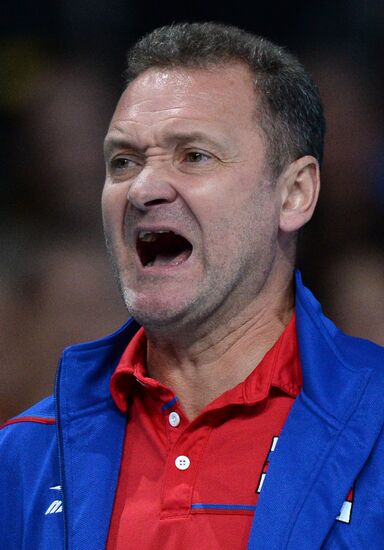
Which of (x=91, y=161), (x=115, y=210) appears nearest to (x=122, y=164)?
(x=115, y=210)

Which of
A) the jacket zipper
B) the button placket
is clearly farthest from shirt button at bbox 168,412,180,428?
the jacket zipper

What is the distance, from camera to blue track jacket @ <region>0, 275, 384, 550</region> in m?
1.56

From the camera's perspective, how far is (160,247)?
2.02m

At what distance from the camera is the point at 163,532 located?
1.66 metres

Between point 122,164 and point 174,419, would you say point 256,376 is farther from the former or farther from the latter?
point 122,164

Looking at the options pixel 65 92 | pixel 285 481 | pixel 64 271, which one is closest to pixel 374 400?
pixel 285 481

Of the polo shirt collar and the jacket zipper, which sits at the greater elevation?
the polo shirt collar

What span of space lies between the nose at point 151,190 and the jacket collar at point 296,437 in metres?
0.34

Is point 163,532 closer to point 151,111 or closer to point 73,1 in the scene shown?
point 151,111

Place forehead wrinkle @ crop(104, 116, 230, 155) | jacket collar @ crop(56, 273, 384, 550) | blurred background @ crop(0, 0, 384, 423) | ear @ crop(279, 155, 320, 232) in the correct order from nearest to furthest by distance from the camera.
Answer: jacket collar @ crop(56, 273, 384, 550) < forehead wrinkle @ crop(104, 116, 230, 155) < ear @ crop(279, 155, 320, 232) < blurred background @ crop(0, 0, 384, 423)

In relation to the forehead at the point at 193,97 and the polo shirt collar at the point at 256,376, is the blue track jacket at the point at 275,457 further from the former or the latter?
the forehead at the point at 193,97

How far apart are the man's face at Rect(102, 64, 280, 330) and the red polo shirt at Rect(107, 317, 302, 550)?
160mm

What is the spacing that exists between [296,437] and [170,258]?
0.52m

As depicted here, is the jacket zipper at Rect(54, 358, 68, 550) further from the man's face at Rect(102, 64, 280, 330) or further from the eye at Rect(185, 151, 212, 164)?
the eye at Rect(185, 151, 212, 164)
